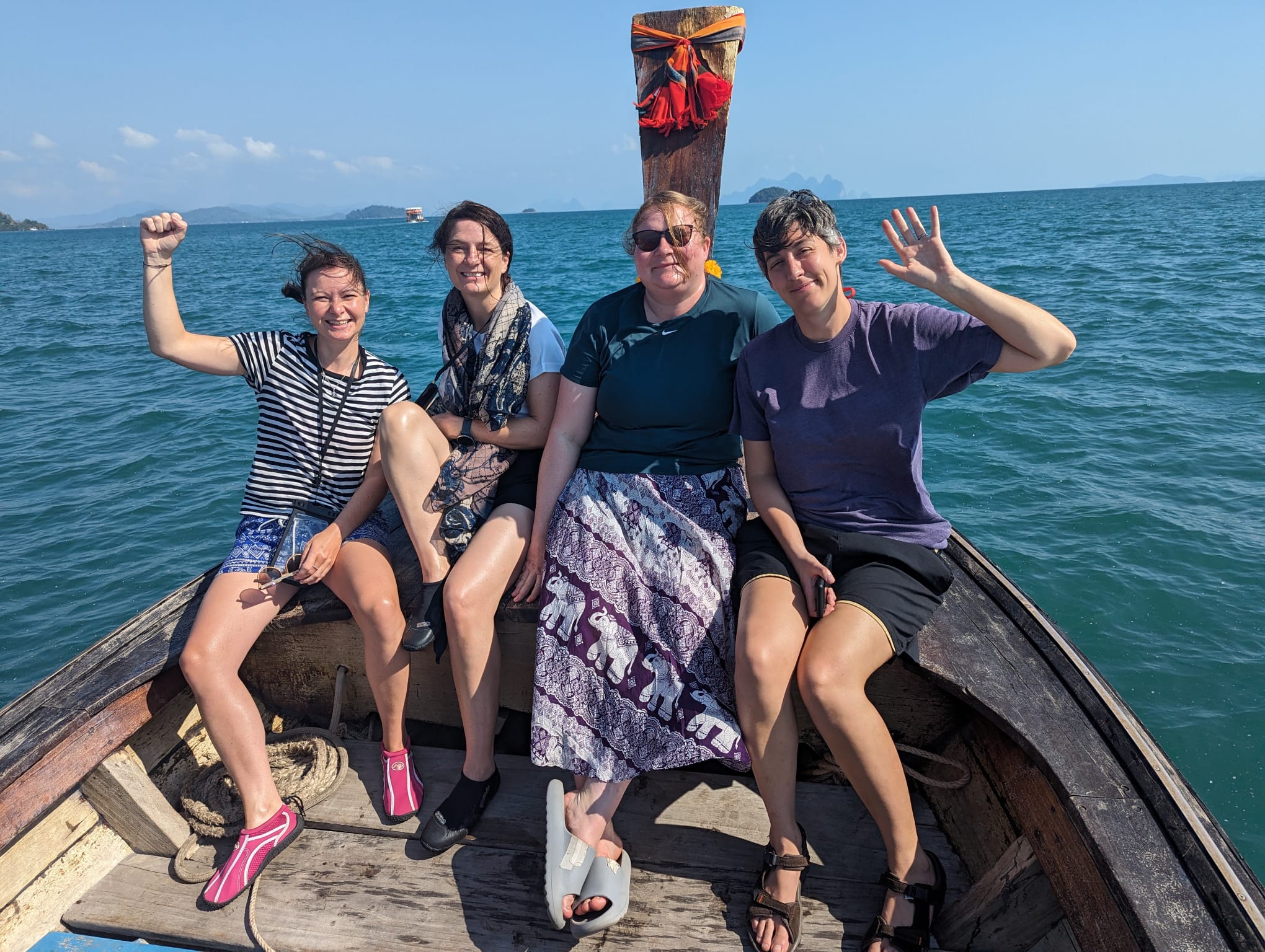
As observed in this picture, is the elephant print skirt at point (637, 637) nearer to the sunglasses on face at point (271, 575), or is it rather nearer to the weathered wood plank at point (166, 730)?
the sunglasses on face at point (271, 575)

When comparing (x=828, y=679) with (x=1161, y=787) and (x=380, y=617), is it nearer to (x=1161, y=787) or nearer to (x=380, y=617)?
(x=1161, y=787)

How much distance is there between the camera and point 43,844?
2301 millimetres

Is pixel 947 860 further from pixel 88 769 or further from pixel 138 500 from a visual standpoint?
pixel 138 500

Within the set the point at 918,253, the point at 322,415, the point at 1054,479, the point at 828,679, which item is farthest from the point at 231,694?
the point at 1054,479

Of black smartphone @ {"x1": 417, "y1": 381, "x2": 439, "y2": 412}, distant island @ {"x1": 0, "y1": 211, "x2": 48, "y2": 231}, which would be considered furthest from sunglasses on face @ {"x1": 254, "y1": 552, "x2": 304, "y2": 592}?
distant island @ {"x1": 0, "y1": 211, "x2": 48, "y2": 231}

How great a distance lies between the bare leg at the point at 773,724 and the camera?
2078 mm

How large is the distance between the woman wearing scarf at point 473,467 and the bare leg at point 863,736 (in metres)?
1.05

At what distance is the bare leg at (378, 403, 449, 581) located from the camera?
2604mm

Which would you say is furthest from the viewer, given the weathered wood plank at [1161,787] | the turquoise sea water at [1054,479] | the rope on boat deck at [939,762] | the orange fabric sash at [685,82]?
the turquoise sea water at [1054,479]

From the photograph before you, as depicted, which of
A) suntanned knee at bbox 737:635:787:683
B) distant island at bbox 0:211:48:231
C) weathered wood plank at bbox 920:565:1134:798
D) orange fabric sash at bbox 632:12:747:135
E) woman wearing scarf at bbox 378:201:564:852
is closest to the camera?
weathered wood plank at bbox 920:565:1134:798

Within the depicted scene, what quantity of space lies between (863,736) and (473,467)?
160 cm

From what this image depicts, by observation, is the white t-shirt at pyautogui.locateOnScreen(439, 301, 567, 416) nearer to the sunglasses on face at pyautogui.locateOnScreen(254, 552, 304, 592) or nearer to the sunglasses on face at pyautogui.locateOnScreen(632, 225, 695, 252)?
the sunglasses on face at pyautogui.locateOnScreen(632, 225, 695, 252)

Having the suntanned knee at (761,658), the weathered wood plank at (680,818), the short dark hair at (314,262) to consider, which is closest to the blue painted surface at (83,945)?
the weathered wood plank at (680,818)

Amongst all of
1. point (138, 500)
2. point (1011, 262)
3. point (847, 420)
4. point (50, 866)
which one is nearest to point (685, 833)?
point (847, 420)
